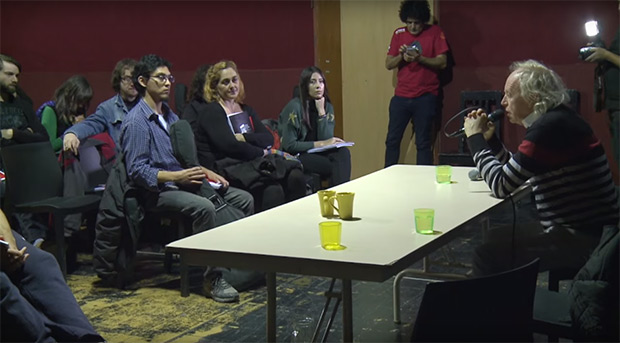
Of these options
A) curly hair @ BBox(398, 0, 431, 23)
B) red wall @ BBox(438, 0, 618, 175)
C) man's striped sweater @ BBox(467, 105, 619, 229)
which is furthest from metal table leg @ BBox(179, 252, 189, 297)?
red wall @ BBox(438, 0, 618, 175)

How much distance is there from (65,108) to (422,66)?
3.00 m

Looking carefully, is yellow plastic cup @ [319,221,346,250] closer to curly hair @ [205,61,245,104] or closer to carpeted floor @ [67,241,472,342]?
carpeted floor @ [67,241,472,342]

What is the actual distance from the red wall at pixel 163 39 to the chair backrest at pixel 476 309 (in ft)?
21.7

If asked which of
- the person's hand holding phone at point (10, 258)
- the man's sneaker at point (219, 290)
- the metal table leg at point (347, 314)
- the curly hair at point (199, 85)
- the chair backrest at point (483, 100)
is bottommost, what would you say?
the man's sneaker at point (219, 290)

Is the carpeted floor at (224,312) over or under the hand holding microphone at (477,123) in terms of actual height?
under

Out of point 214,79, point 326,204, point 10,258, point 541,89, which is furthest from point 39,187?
point 541,89

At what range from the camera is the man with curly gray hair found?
338 centimetres

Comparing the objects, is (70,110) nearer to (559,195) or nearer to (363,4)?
(363,4)

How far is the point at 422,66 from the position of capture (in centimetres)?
709

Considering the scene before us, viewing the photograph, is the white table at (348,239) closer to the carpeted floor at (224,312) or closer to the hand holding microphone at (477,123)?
the hand holding microphone at (477,123)

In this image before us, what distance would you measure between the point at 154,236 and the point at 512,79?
2832 mm

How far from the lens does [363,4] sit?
25.2 ft

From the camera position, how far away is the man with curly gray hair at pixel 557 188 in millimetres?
3385

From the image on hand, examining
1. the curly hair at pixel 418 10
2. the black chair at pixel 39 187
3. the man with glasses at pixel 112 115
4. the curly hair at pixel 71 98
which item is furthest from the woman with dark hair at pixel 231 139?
the curly hair at pixel 418 10
